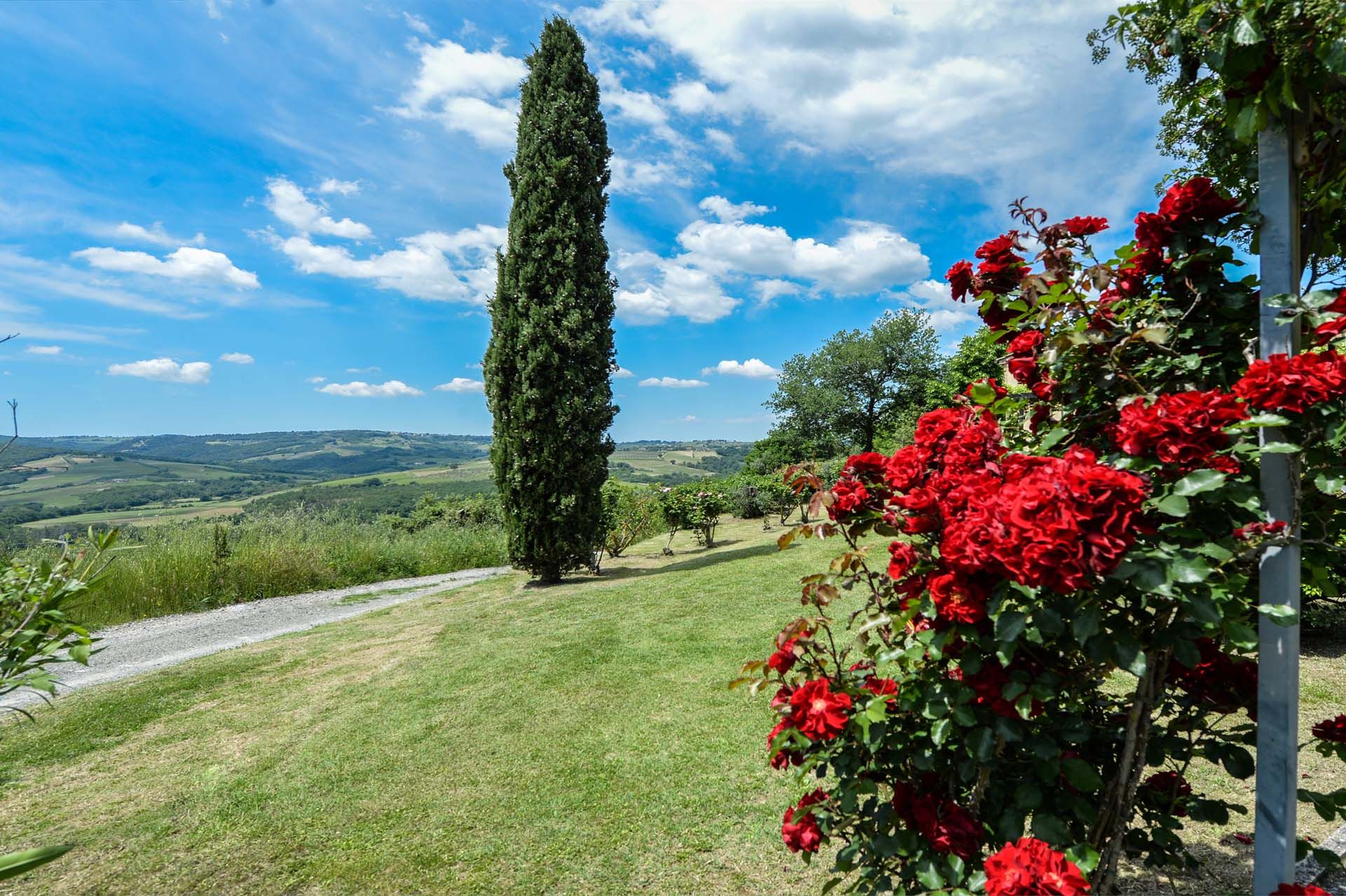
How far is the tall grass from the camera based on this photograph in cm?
934

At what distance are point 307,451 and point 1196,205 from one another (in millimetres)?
106578

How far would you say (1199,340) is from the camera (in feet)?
5.23

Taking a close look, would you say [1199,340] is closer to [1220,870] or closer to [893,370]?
[1220,870]

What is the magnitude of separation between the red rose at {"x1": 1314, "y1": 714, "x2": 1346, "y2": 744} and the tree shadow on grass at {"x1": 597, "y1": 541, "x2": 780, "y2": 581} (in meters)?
8.15

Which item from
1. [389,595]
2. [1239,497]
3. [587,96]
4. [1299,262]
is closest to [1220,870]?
[1239,497]

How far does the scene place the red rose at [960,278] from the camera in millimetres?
1871

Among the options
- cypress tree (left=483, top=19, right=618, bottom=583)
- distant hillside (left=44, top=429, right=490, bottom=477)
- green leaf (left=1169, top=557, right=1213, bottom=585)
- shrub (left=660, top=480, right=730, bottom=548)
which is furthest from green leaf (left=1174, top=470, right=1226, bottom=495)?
distant hillside (left=44, top=429, right=490, bottom=477)

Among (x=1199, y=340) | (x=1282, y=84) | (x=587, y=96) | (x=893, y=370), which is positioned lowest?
(x=1199, y=340)

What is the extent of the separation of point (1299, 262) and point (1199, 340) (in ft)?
0.87

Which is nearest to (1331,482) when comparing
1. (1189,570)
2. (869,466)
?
(1189,570)

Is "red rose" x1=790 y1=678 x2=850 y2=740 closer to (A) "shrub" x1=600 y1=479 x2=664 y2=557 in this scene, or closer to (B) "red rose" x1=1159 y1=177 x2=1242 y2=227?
(B) "red rose" x1=1159 y1=177 x2=1242 y2=227

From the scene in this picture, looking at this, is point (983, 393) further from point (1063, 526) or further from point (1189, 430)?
point (1063, 526)

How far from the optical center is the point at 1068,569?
3.57 ft

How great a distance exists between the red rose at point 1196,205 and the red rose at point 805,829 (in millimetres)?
1776
